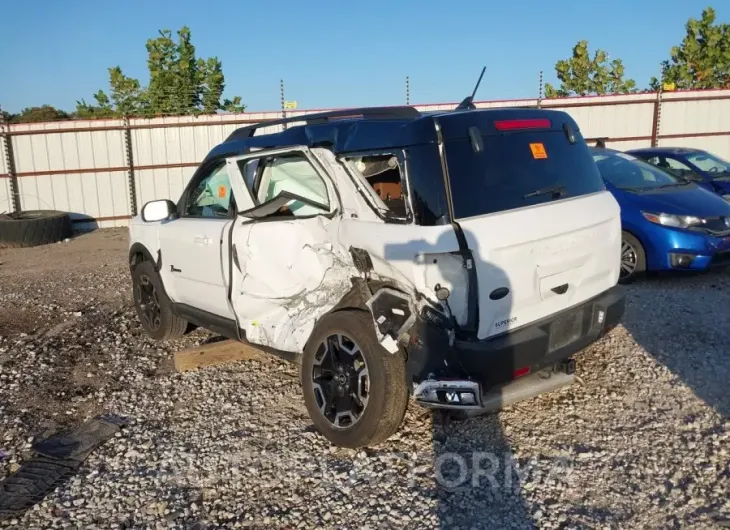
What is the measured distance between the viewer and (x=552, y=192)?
12.3ft

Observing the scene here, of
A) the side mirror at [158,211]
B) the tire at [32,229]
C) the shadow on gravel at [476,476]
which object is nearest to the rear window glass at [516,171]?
the shadow on gravel at [476,476]

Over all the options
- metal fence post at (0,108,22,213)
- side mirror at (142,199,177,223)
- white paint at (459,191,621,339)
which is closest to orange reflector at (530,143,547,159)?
white paint at (459,191,621,339)

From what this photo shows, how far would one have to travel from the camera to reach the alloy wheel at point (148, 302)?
5.91m

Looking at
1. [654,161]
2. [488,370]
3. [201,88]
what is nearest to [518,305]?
[488,370]

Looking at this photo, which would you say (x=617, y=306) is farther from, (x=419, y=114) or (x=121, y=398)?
(x=121, y=398)

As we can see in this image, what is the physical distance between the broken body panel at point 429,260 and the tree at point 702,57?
23.6 m

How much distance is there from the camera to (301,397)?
14.8ft

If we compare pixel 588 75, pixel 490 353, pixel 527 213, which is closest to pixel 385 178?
pixel 527 213

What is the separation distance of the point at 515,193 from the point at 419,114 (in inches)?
28.2

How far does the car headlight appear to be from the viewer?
6902mm

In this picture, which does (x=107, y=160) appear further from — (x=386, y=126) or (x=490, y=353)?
(x=490, y=353)

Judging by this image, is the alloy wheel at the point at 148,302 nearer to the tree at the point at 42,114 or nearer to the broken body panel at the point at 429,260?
the broken body panel at the point at 429,260

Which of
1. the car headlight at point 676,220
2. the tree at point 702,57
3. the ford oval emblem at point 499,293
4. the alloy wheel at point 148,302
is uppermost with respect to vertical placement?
the tree at point 702,57

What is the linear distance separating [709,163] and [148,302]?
8.69 meters
